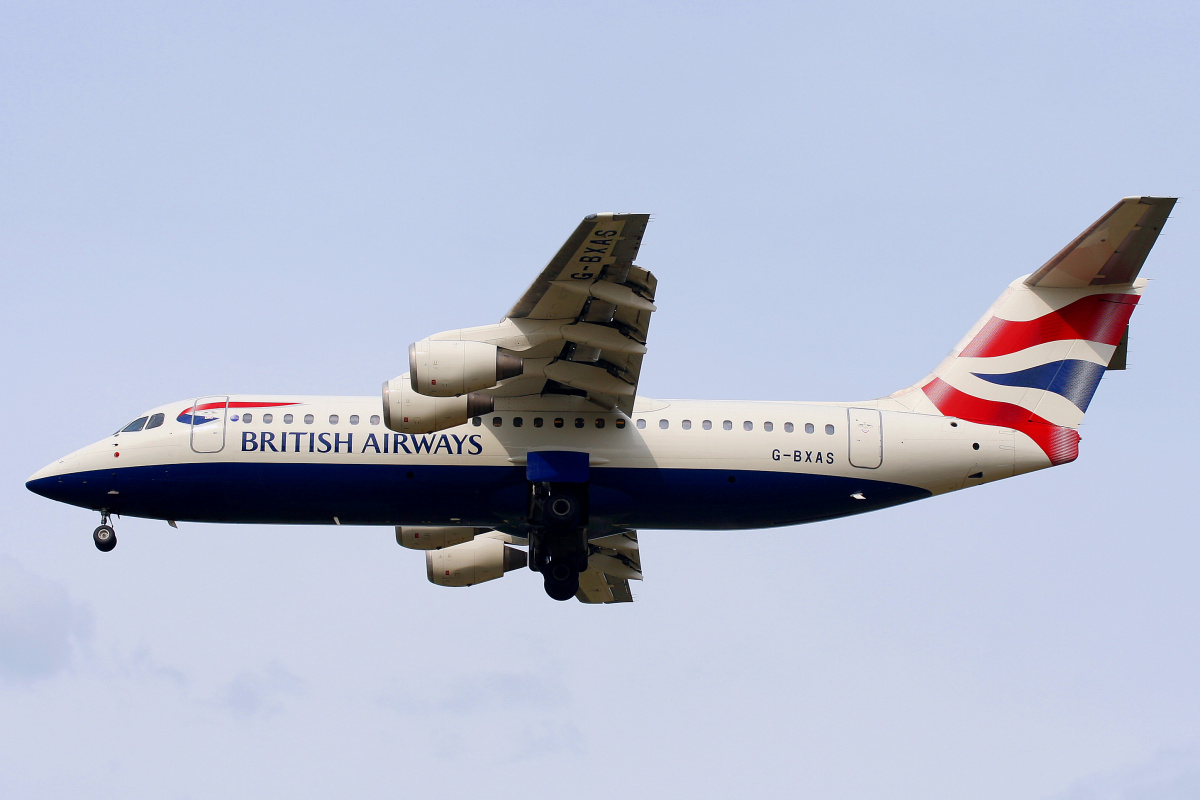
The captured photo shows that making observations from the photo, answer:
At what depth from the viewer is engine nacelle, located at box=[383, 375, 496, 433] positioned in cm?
1797

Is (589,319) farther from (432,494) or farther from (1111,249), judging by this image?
(1111,249)

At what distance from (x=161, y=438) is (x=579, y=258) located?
647cm

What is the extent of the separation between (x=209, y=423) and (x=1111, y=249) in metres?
11.8

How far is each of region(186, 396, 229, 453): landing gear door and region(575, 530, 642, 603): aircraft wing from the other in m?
5.53

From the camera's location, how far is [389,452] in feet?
62.7

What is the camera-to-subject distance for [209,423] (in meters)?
19.4

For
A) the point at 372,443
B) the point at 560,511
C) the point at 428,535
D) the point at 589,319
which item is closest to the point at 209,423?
the point at 372,443

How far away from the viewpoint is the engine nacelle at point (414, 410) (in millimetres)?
17969

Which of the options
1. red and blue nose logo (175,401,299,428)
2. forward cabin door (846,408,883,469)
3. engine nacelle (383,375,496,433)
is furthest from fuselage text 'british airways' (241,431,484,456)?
forward cabin door (846,408,883,469)

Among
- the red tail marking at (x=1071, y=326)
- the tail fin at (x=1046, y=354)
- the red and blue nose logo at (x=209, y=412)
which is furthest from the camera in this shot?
the red tail marking at (x=1071, y=326)

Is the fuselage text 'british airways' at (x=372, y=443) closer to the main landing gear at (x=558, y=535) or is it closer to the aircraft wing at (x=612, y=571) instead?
the main landing gear at (x=558, y=535)

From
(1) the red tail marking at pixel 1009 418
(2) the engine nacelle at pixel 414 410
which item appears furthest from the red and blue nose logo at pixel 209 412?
(1) the red tail marking at pixel 1009 418

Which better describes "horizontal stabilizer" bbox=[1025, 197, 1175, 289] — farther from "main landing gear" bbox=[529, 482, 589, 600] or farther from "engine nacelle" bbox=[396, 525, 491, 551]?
"engine nacelle" bbox=[396, 525, 491, 551]

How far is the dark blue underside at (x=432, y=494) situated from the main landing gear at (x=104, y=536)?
0.32 m
